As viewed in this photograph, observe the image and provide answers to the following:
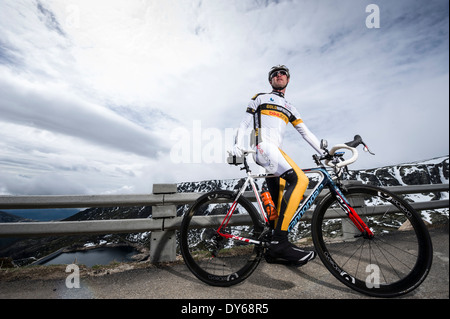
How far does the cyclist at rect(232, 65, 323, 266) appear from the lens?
102 inches

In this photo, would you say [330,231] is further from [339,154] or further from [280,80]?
[280,80]

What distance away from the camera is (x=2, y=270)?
3244 millimetres

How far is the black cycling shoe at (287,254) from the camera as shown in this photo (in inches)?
97.0

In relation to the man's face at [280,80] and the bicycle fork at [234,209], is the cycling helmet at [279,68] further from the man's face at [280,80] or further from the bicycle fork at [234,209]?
the bicycle fork at [234,209]

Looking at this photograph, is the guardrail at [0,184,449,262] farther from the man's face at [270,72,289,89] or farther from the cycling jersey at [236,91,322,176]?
the man's face at [270,72,289,89]

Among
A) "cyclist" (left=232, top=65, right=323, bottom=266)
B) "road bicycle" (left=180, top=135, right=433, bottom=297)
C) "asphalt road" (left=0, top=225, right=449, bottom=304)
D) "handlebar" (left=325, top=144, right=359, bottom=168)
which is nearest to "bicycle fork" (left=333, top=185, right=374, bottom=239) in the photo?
"road bicycle" (left=180, top=135, right=433, bottom=297)

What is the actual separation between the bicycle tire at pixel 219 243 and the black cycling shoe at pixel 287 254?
249mm

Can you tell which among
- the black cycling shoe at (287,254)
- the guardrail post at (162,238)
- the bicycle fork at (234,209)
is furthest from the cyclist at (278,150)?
the guardrail post at (162,238)

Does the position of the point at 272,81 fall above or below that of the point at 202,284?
above

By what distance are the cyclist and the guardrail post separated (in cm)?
156
